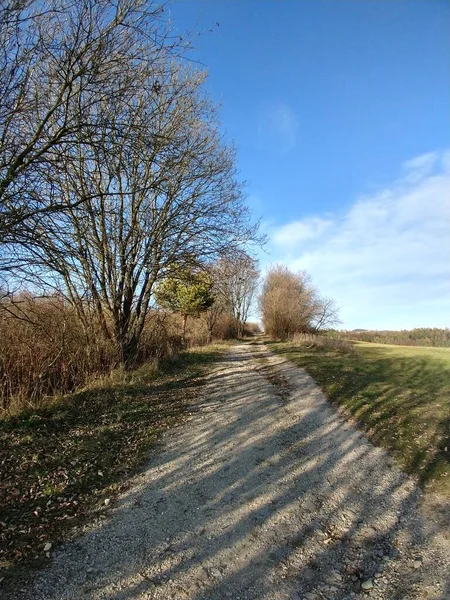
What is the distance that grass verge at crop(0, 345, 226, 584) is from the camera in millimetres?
3303

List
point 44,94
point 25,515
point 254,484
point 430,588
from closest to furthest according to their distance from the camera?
1. point 430,588
2. point 25,515
3. point 254,484
4. point 44,94

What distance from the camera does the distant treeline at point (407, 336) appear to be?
4084 cm

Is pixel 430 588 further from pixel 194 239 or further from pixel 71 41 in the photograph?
pixel 194 239

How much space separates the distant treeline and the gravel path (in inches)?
1382

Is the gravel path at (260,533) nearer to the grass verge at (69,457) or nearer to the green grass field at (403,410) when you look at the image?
the grass verge at (69,457)

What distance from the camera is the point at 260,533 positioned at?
3.28 m

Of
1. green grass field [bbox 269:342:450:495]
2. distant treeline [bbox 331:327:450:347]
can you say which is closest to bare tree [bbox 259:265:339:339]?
distant treeline [bbox 331:327:450:347]

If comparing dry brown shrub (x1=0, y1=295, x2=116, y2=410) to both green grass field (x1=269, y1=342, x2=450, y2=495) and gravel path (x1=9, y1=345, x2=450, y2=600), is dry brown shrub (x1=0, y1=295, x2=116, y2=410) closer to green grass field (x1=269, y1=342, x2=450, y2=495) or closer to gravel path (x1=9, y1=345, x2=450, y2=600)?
gravel path (x1=9, y1=345, x2=450, y2=600)

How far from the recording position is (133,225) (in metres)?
10.6

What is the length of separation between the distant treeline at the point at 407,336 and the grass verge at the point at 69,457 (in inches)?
1337

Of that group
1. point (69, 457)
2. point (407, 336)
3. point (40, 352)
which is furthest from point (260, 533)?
point (407, 336)

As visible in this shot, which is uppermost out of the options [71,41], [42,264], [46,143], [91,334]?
[71,41]

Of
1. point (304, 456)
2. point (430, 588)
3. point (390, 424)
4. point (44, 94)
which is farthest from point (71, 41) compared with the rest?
point (390, 424)

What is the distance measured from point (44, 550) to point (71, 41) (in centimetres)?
580
